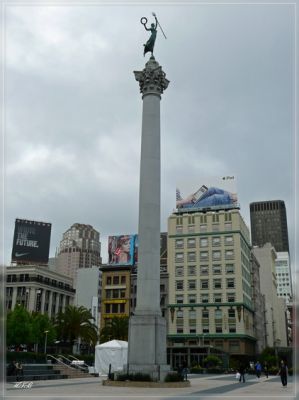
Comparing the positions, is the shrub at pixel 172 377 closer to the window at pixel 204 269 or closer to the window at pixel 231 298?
the window at pixel 231 298

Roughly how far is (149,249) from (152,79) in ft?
Answer: 52.2

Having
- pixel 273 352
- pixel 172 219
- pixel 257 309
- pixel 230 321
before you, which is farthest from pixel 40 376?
pixel 257 309

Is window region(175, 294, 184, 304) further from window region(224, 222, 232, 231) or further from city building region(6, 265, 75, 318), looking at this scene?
city building region(6, 265, 75, 318)

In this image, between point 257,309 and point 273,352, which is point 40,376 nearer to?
point 273,352

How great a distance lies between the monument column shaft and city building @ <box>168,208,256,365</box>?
62.2 m

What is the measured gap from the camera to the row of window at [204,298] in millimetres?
101875

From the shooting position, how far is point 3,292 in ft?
26.3

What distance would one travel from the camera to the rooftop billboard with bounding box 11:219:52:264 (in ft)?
381

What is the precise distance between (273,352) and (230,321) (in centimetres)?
1724

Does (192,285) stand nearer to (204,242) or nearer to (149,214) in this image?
(204,242)

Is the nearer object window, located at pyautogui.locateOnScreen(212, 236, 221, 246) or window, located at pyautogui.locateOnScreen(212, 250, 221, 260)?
window, located at pyautogui.locateOnScreen(212, 250, 221, 260)

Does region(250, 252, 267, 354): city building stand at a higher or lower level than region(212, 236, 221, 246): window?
lower

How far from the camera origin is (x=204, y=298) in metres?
104

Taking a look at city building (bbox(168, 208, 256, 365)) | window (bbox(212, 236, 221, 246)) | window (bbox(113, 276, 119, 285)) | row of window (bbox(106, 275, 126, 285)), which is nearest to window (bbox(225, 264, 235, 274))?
city building (bbox(168, 208, 256, 365))
